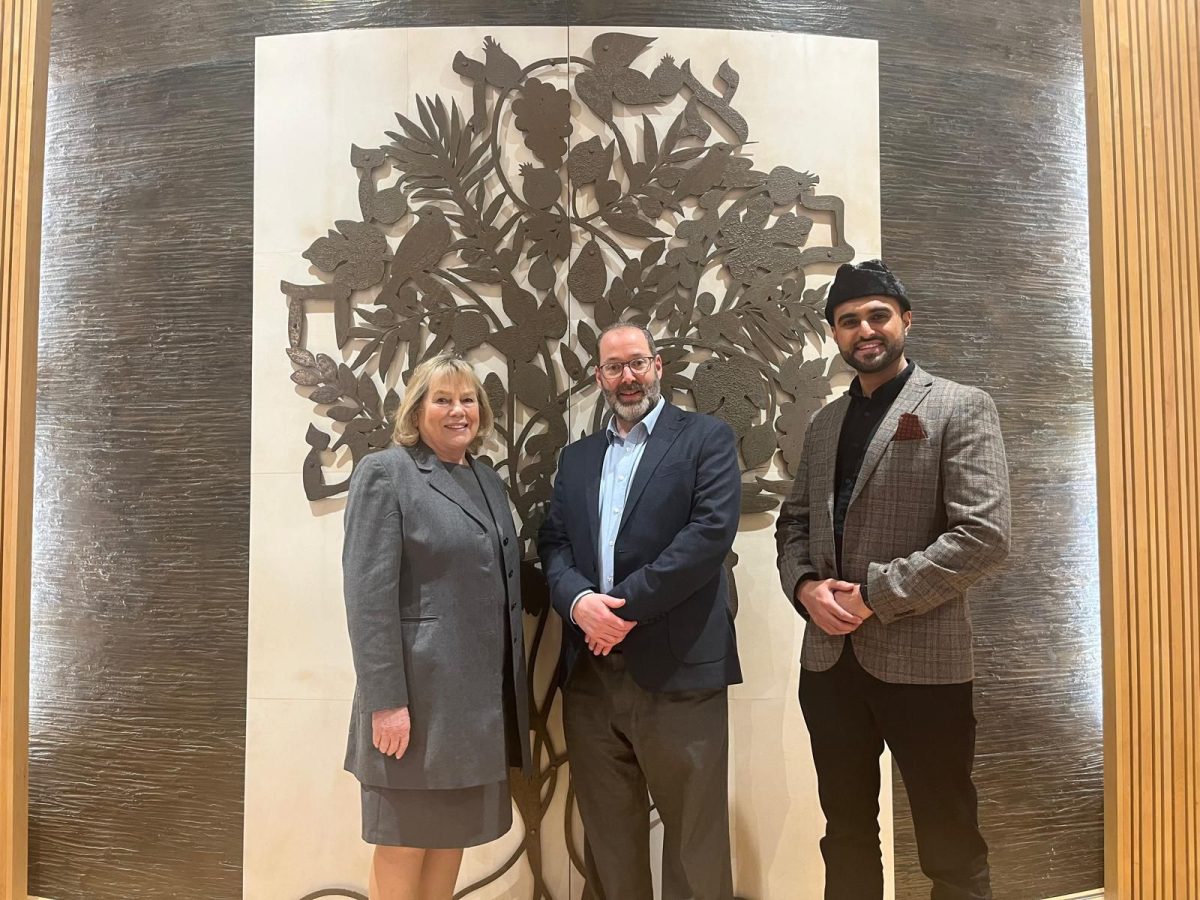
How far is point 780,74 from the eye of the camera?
2391 mm

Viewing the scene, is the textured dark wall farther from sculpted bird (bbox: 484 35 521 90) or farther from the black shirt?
the black shirt

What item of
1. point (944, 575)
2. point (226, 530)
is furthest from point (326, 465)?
point (944, 575)

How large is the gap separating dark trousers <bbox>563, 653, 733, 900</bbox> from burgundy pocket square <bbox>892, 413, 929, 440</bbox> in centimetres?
93

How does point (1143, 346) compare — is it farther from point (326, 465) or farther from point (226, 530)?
point (226, 530)

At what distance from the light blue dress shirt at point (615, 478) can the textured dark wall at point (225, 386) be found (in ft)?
3.32

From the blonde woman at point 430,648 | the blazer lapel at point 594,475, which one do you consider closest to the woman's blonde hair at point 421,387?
the blonde woman at point 430,648

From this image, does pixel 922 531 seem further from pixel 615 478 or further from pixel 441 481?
pixel 441 481

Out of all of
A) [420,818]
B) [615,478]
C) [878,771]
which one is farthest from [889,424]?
[420,818]

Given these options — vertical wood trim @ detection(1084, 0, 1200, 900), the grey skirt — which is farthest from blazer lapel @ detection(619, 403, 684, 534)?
vertical wood trim @ detection(1084, 0, 1200, 900)

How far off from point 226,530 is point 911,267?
8.23ft

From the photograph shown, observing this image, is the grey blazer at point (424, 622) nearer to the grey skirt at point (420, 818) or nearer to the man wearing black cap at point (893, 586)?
the grey skirt at point (420, 818)

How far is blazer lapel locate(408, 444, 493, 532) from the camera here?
6.78 ft

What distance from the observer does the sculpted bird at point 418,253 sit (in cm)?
241

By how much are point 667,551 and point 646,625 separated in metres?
0.24
